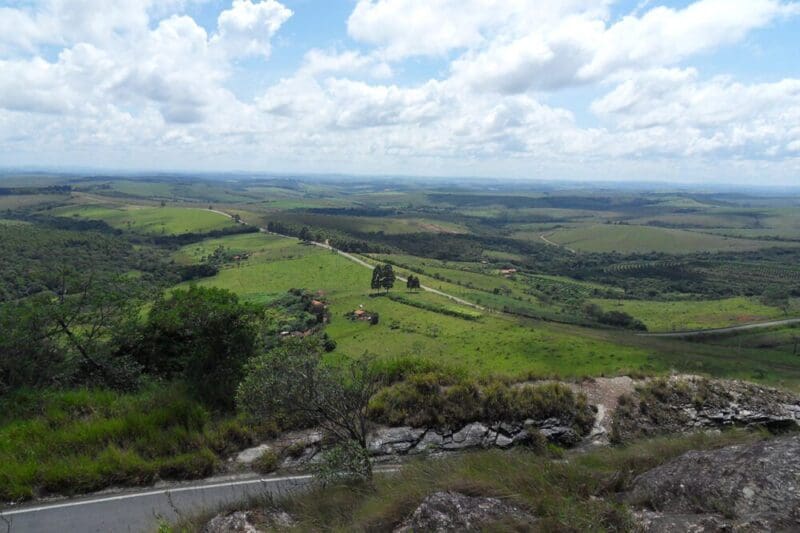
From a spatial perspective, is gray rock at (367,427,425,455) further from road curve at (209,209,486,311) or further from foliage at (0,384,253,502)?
road curve at (209,209,486,311)

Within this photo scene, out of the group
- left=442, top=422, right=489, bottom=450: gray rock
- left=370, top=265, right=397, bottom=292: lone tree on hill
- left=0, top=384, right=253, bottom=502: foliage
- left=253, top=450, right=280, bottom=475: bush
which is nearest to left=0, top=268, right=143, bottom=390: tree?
left=0, top=384, right=253, bottom=502: foliage

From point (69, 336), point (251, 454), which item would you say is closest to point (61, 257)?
point (69, 336)

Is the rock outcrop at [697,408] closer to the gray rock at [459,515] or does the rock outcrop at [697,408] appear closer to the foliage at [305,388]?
the gray rock at [459,515]

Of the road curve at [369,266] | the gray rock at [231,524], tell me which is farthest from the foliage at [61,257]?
the gray rock at [231,524]

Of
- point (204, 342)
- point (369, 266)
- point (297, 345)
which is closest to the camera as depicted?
point (297, 345)

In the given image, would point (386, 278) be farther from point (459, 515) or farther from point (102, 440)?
point (459, 515)

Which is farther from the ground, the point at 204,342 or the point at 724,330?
the point at 204,342
